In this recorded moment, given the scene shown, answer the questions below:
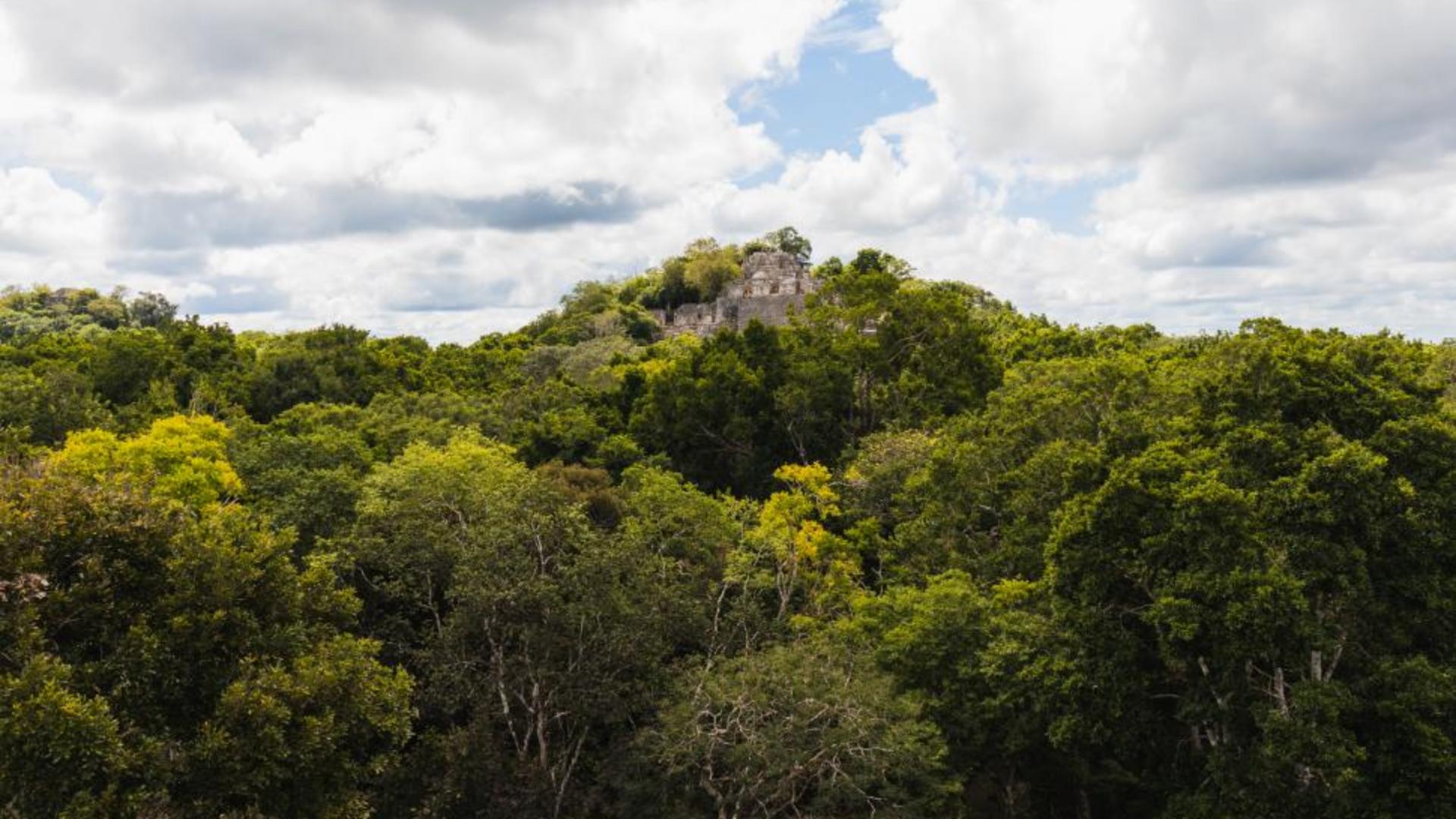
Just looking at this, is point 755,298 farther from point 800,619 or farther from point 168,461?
point 800,619

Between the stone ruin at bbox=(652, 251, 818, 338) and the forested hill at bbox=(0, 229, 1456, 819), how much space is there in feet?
94.0

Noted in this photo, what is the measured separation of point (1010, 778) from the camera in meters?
14.8

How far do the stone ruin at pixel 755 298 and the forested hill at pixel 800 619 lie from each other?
28650 millimetres

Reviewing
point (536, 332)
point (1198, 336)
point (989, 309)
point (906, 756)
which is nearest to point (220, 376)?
point (536, 332)

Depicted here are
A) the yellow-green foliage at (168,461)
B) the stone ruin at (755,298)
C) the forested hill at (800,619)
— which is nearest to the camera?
the forested hill at (800,619)

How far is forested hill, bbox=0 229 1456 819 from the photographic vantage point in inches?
392

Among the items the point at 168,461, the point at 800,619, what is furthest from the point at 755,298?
the point at 800,619

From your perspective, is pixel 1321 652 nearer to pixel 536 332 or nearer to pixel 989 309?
pixel 989 309

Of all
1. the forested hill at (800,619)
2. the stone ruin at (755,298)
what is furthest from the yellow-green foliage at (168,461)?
the stone ruin at (755,298)

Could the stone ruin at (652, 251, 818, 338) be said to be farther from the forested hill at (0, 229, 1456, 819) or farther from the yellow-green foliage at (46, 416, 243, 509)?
the yellow-green foliage at (46, 416, 243, 509)

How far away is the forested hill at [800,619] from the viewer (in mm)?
9969

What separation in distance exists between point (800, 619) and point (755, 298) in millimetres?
36313

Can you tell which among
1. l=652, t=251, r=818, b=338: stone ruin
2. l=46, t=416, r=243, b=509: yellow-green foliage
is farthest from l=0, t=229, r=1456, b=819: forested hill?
l=652, t=251, r=818, b=338: stone ruin

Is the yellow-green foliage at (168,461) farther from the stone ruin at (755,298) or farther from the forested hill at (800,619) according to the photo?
the stone ruin at (755,298)
